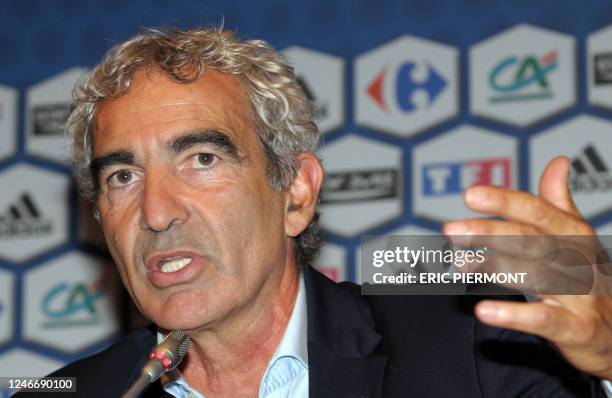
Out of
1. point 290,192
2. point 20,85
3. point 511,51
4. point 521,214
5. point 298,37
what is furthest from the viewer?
point 20,85

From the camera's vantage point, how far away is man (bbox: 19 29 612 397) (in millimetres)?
2195

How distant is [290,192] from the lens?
256cm

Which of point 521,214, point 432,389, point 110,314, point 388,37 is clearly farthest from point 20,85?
point 521,214

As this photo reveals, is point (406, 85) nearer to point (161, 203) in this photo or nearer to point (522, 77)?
point (522, 77)

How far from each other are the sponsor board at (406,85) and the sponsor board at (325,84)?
2.7 inches

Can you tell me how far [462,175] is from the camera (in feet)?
11.2

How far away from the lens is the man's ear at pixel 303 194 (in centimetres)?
254

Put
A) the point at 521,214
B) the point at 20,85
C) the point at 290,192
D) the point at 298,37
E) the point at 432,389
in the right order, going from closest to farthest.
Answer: the point at 521,214
the point at 432,389
the point at 290,192
the point at 298,37
the point at 20,85

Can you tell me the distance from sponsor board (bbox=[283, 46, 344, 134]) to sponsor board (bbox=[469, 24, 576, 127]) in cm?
49

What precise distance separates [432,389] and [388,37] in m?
1.78

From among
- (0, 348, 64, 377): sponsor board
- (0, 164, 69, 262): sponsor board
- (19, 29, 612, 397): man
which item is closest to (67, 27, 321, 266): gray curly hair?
(19, 29, 612, 397): man

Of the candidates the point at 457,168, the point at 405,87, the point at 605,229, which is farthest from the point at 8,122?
the point at 605,229

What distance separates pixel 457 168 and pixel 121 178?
1441 millimetres

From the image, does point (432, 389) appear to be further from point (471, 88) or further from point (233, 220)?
point (471, 88)
